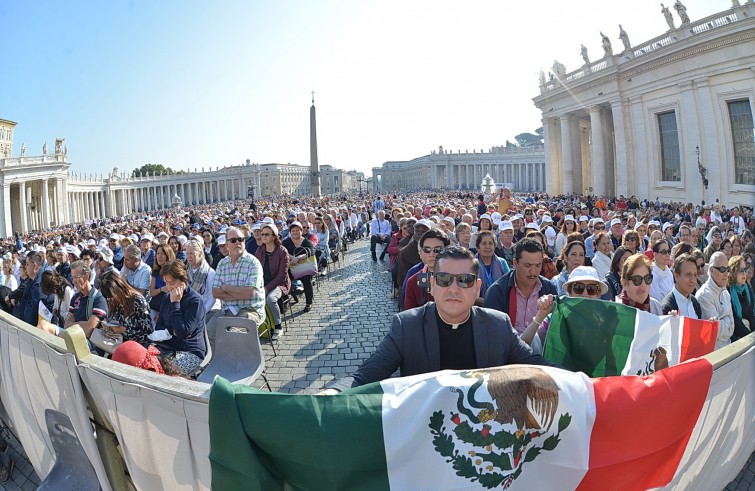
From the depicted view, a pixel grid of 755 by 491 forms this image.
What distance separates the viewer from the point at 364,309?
1017 cm

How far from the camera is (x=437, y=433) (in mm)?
2111

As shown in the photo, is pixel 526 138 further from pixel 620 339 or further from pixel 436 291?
pixel 436 291

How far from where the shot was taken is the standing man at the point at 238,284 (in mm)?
6594

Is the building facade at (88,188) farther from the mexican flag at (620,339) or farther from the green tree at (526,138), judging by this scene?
the green tree at (526,138)

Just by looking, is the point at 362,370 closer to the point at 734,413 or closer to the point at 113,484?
the point at 113,484

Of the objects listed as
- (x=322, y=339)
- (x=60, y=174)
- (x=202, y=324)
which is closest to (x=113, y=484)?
(x=202, y=324)

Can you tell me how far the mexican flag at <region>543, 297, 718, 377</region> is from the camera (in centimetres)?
327

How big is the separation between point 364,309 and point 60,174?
70.1 metres

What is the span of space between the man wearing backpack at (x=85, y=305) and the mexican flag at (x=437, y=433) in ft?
13.4

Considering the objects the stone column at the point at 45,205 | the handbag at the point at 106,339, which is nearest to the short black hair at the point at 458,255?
the handbag at the point at 106,339

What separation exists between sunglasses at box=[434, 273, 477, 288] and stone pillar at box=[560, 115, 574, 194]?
37491 mm

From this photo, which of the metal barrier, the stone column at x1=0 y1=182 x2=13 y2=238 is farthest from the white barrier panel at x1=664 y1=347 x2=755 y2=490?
the stone column at x1=0 y1=182 x2=13 y2=238

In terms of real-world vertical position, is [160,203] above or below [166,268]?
above

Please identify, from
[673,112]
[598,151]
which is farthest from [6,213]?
[673,112]
